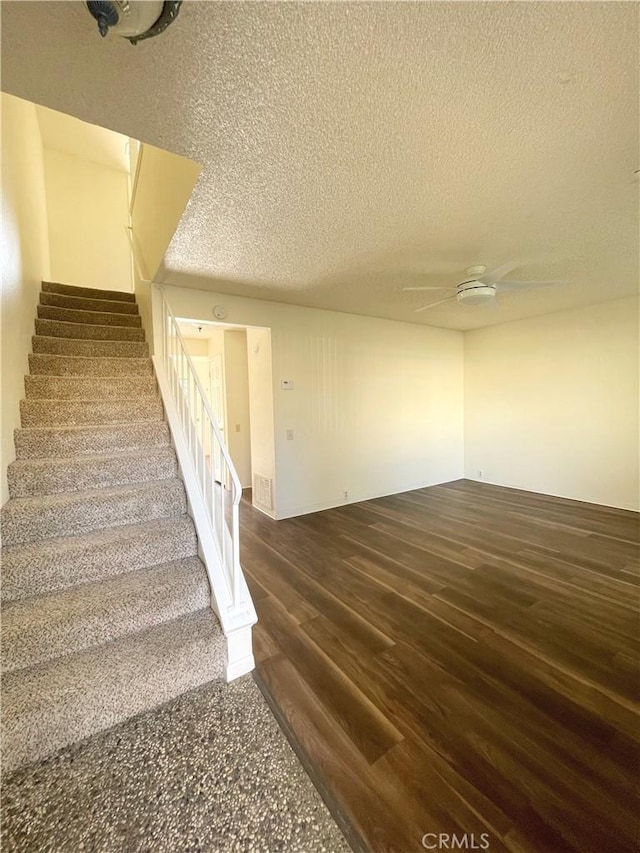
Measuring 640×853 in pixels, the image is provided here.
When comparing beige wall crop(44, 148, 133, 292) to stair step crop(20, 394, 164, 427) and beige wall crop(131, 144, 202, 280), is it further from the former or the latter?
stair step crop(20, 394, 164, 427)

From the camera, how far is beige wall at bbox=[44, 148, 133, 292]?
15.3 feet

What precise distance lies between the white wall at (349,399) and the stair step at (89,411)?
1129mm

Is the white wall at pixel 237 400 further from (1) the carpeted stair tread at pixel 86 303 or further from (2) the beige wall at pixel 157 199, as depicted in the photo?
(2) the beige wall at pixel 157 199

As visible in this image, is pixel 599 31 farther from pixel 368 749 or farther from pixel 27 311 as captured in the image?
pixel 27 311

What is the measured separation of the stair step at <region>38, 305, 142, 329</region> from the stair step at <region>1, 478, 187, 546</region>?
7.48 ft

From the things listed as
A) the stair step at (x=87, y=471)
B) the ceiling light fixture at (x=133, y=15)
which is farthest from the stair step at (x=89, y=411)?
the ceiling light fixture at (x=133, y=15)

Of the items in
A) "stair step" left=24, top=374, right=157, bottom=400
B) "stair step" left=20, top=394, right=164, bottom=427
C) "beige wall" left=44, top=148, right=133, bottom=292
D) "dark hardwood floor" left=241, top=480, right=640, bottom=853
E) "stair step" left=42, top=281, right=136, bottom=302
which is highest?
"beige wall" left=44, top=148, right=133, bottom=292

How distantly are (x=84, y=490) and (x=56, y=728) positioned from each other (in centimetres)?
135

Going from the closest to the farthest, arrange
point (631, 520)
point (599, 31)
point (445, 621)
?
point (599, 31) → point (445, 621) → point (631, 520)

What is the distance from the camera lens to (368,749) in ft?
4.55

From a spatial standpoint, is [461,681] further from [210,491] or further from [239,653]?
[210,491]

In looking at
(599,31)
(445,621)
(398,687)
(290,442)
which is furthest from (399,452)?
(599,31)

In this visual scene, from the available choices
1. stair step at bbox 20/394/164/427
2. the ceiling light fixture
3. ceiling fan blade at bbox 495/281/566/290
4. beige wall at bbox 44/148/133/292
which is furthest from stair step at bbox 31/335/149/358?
ceiling fan blade at bbox 495/281/566/290

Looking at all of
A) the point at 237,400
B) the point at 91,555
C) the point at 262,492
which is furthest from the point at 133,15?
the point at 237,400
